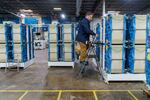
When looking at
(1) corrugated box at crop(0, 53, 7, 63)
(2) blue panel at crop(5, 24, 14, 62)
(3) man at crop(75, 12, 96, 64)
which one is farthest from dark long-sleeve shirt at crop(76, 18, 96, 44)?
(1) corrugated box at crop(0, 53, 7, 63)

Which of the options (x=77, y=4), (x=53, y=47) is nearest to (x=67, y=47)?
(x=53, y=47)

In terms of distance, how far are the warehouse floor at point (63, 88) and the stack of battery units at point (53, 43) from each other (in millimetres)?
1721

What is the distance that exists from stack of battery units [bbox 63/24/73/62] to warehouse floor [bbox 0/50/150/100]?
1689 mm

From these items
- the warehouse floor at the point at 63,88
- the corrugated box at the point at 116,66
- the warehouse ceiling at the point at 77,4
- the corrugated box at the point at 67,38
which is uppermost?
the warehouse ceiling at the point at 77,4

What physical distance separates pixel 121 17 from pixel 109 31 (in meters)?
0.57

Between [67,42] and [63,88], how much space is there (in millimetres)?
3633

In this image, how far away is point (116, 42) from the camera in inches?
248

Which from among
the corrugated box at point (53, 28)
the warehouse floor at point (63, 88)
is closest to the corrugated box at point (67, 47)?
the corrugated box at point (53, 28)

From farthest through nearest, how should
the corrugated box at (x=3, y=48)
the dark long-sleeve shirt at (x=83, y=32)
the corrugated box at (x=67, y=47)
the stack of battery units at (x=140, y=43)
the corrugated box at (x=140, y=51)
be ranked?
1. the corrugated box at (x=67, y=47)
2. the corrugated box at (x=3, y=48)
3. the dark long-sleeve shirt at (x=83, y=32)
4. the corrugated box at (x=140, y=51)
5. the stack of battery units at (x=140, y=43)

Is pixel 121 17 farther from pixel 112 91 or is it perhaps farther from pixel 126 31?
pixel 112 91

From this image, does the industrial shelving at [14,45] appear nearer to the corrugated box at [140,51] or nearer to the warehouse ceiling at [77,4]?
the corrugated box at [140,51]

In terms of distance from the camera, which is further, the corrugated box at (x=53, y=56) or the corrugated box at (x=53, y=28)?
the corrugated box at (x=53, y=56)

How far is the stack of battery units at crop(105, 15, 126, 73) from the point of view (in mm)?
6207

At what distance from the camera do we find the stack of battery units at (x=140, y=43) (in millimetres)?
6164
